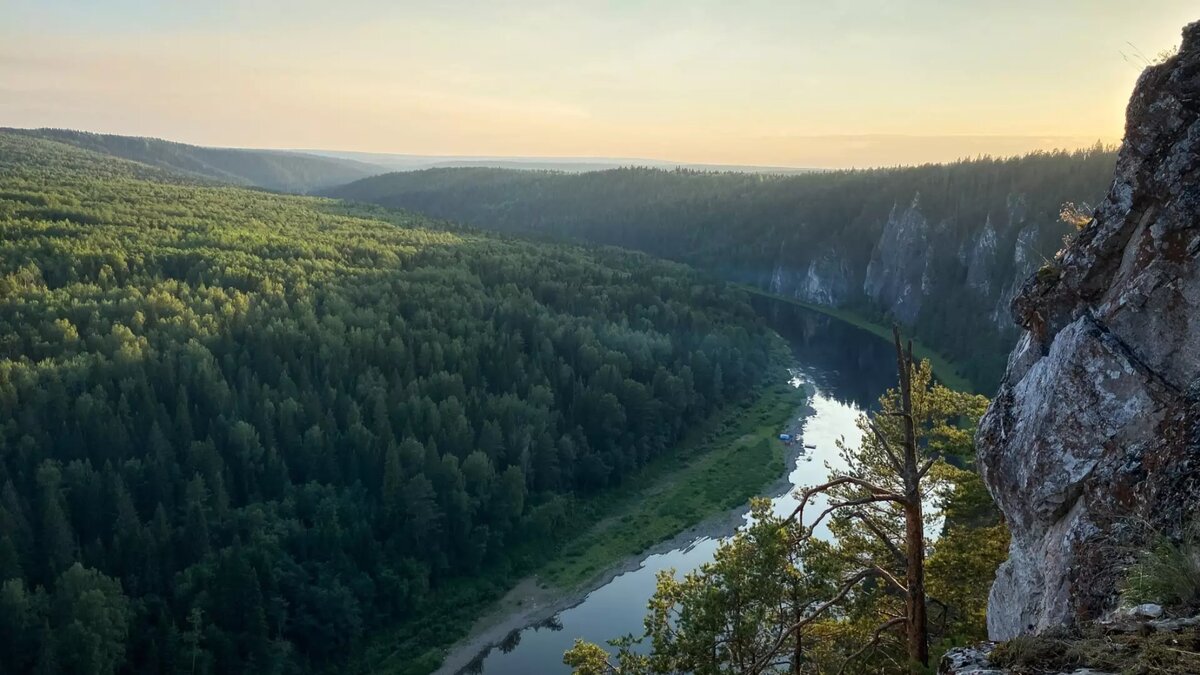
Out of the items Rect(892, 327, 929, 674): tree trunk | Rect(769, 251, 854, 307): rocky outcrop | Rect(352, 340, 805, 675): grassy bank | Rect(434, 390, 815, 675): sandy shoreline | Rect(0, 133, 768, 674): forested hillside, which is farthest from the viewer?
Rect(769, 251, 854, 307): rocky outcrop

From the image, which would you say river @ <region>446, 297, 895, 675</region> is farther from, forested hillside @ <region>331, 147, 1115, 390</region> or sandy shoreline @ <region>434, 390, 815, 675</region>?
forested hillside @ <region>331, 147, 1115, 390</region>

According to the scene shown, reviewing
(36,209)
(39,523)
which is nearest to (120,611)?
(39,523)

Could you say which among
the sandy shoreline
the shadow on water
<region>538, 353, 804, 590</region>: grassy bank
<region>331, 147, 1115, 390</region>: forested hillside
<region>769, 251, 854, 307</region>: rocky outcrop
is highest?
<region>331, 147, 1115, 390</region>: forested hillside

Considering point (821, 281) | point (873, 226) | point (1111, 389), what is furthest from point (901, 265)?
point (1111, 389)

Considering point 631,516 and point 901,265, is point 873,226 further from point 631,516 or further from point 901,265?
point 631,516

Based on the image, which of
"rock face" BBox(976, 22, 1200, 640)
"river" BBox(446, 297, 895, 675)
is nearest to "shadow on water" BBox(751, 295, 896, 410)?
"river" BBox(446, 297, 895, 675)

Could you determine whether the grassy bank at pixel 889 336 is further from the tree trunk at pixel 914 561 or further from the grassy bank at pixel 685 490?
the tree trunk at pixel 914 561

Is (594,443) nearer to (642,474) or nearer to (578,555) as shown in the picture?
(642,474)
